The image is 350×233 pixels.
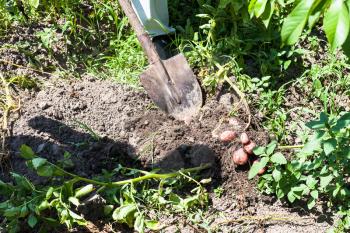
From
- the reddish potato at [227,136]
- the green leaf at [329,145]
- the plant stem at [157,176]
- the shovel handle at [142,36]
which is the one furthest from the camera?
the shovel handle at [142,36]

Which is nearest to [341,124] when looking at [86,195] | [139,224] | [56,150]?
[139,224]

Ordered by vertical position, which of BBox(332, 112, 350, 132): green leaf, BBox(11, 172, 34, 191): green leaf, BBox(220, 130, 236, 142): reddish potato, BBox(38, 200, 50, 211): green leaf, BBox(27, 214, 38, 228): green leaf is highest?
BBox(11, 172, 34, 191): green leaf

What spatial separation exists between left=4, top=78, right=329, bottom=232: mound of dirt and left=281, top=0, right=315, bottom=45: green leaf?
3.59 feet

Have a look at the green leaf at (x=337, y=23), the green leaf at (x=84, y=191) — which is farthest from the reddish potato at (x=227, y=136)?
the green leaf at (x=337, y=23)

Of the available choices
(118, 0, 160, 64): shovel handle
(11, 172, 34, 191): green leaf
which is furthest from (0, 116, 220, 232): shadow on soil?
(118, 0, 160, 64): shovel handle

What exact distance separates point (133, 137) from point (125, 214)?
0.64m

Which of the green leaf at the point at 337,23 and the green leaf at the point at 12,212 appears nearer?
the green leaf at the point at 337,23

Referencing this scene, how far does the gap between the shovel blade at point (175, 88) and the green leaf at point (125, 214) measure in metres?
0.80

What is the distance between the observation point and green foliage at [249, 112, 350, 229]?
108 inches

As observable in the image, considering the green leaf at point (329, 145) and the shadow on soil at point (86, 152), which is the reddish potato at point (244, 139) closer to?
the shadow on soil at point (86, 152)

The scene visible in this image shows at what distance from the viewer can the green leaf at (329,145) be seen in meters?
2.66

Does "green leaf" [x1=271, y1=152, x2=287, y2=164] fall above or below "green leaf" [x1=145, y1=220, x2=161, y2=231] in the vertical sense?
above

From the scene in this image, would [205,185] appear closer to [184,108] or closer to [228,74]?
[184,108]

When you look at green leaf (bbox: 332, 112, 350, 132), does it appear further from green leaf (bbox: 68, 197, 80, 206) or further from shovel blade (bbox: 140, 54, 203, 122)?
green leaf (bbox: 68, 197, 80, 206)
